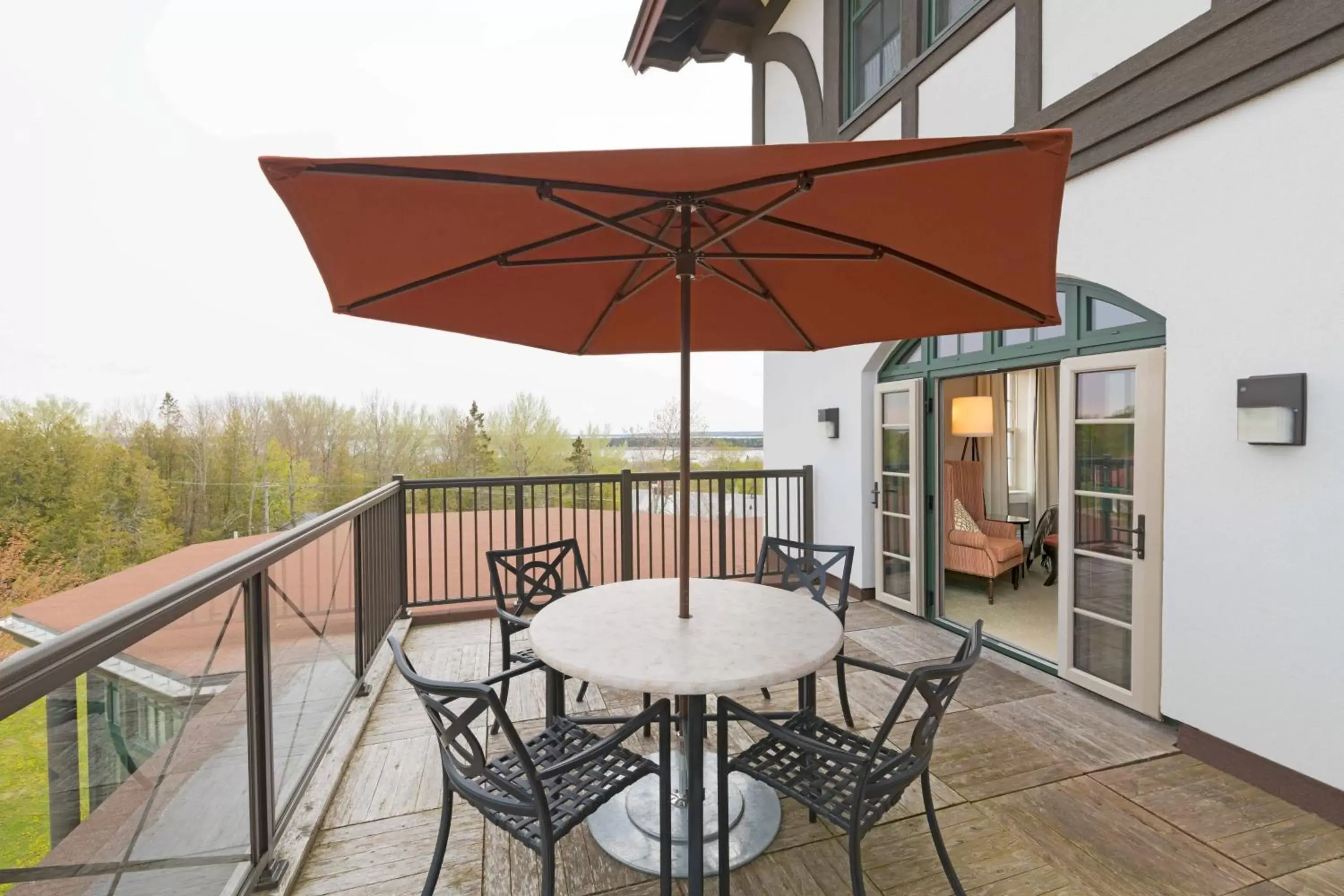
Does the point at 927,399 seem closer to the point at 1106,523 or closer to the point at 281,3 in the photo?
the point at 1106,523

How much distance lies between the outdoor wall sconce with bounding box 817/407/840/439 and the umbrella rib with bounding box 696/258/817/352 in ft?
7.99

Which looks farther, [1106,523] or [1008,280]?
[1106,523]

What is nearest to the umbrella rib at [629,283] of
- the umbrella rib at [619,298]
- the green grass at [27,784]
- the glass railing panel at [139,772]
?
the umbrella rib at [619,298]

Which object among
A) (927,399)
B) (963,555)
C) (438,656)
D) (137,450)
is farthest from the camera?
(137,450)

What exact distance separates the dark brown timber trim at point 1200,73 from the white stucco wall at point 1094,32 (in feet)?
0.18

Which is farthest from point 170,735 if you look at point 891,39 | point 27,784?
point 891,39

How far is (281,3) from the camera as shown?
2264 centimetres

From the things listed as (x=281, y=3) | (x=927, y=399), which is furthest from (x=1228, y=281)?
(x=281, y=3)

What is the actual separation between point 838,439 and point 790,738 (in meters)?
3.79

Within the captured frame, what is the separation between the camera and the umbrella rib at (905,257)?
1756 mm

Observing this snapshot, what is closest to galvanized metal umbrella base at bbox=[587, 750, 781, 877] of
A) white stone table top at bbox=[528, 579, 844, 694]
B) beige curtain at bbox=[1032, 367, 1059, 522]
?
white stone table top at bbox=[528, 579, 844, 694]

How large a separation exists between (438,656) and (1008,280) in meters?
3.62

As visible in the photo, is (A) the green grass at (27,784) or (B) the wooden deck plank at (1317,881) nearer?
(A) the green grass at (27,784)

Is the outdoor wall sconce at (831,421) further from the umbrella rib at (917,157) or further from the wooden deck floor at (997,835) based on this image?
the umbrella rib at (917,157)
